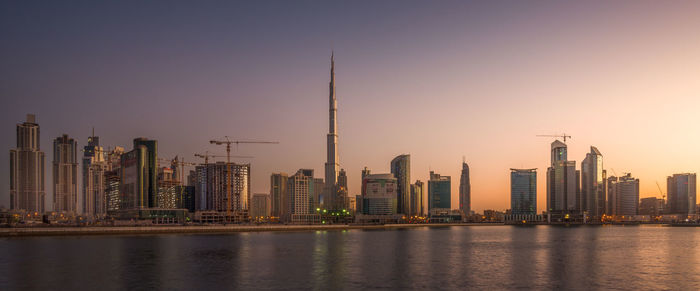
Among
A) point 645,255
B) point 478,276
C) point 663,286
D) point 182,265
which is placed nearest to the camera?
point 663,286

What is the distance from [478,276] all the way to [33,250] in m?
87.7

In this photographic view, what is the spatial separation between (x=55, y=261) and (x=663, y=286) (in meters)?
→ 86.6

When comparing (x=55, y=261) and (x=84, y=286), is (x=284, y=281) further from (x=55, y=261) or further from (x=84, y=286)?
(x=55, y=261)

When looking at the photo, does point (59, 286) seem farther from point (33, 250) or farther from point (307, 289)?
point (33, 250)

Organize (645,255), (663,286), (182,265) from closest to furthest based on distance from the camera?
(663,286) < (182,265) < (645,255)

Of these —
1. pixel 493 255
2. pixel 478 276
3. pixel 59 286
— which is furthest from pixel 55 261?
pixel 493 255

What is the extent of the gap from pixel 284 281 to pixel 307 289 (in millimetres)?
6168

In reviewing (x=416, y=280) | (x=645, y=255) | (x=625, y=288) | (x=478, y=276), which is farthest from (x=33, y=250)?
(x=645, y=255)

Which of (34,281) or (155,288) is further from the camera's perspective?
(34,281)

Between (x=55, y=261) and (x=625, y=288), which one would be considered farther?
(x=55, y=261)

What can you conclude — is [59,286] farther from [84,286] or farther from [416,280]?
[416,280]

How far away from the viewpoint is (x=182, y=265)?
251 feet

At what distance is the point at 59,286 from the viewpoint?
185 feet

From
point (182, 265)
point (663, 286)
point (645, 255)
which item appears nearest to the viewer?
point (663, 286)
